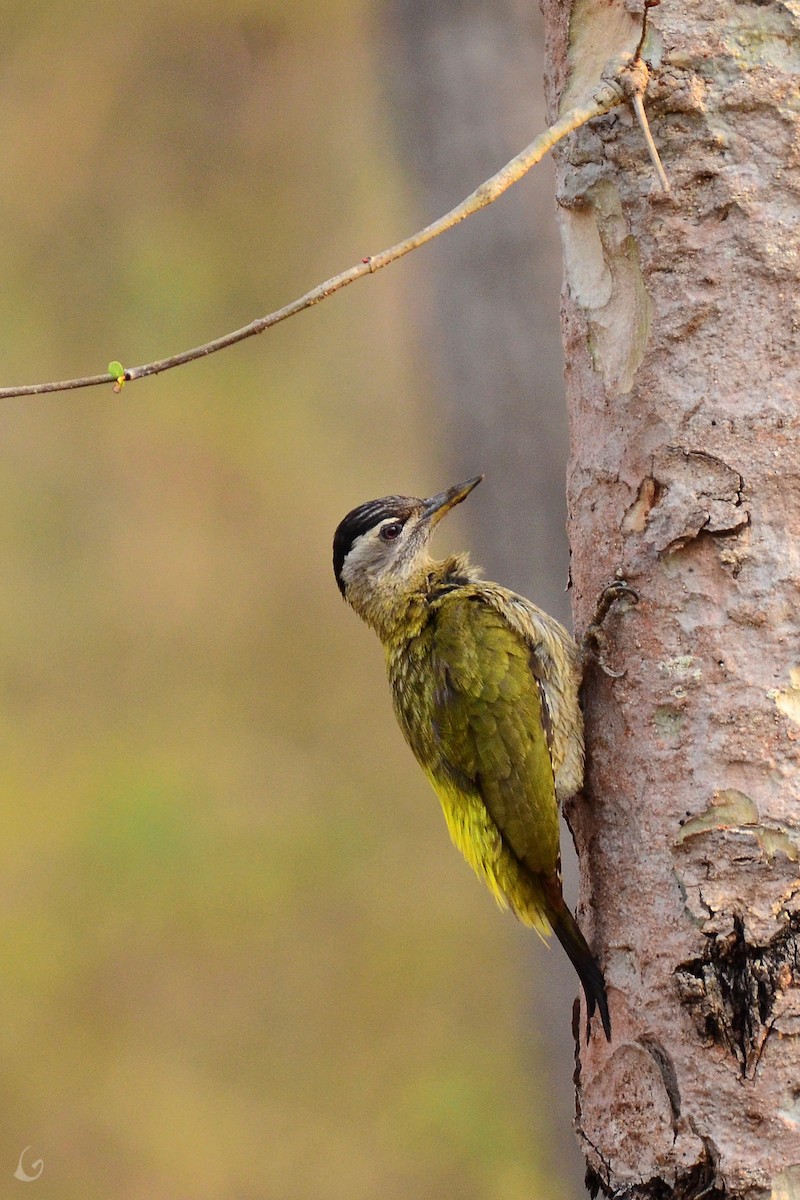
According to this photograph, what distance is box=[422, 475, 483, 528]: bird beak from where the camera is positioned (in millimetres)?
3518

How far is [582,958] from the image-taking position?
2570 mm

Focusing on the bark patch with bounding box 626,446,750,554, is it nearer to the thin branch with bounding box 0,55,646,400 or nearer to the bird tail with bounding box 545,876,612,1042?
the thin branch with bounding box 0,55,646,400

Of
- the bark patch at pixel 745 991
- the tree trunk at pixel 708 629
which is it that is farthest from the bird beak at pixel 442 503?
the bark patch at pixel 745 991

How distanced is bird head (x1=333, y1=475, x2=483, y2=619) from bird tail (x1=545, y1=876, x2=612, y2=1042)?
1083 millimetres

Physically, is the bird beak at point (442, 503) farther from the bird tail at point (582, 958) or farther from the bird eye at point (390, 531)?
the bird tail at point (582, 958)

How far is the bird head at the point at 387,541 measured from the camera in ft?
11.7

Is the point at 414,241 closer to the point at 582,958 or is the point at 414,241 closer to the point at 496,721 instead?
the point at 496,721

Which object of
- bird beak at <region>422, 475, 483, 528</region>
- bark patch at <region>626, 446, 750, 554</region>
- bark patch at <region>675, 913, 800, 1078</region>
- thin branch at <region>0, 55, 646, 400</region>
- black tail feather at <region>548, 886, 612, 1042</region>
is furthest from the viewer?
bird beak at <region>422, 475, 483, 528</region>

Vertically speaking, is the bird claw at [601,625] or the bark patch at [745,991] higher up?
the bird claw at [601,625]

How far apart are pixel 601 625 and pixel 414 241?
92cm

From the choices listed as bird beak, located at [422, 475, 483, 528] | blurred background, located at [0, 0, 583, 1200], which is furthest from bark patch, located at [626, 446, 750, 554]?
blurred background, located at [0, 0, 583, 1200]

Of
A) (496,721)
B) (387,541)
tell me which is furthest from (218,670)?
(496,721)

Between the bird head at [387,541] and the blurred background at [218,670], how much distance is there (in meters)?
4.07

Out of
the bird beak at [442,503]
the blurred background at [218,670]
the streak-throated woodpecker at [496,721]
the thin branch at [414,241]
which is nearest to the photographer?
the thin branch at [414,241]
